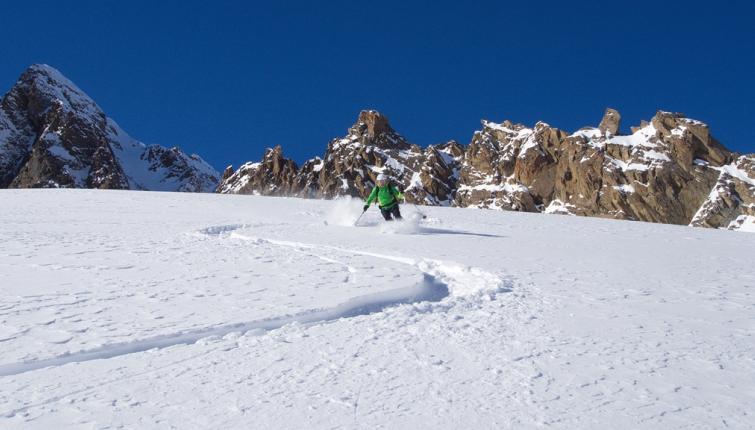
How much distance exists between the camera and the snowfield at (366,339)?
11.4 feet

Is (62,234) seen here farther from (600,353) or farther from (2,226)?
(600,353)

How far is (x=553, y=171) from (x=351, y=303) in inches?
5892

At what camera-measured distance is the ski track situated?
443 centimetres

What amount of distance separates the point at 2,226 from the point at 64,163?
190057 mm

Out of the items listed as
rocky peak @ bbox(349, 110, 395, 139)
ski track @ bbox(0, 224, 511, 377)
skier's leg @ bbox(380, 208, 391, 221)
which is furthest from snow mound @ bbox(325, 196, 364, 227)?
rocky peak @ bbox(349, 110, 395, 139)

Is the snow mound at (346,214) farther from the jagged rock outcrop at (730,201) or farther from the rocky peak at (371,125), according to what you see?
the rocky peak at (371,125)

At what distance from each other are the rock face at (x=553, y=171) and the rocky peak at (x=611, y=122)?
0.27 metres

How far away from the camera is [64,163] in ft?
590

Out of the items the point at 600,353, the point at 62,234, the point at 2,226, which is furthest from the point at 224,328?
the point at 2,226

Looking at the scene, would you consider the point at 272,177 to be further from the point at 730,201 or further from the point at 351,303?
the point at 351,303

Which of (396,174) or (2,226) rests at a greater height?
(396,174)

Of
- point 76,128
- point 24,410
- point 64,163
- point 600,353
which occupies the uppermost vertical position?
point 76,128

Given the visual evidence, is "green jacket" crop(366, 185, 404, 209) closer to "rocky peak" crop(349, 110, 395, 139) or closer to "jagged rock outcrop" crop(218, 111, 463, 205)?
"jagged rock outcrop" crop(218, 111, 463, 205)

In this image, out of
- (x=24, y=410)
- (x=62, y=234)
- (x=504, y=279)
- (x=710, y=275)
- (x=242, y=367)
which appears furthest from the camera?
(x=62, y=234)
